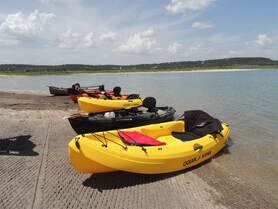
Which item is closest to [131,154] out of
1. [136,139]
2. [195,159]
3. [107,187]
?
[107,187]

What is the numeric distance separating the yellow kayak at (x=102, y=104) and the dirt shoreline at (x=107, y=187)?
536 cm

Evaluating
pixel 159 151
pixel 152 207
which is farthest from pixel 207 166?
pixel 152 207

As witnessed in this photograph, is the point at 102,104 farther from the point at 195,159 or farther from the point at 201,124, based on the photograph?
the point at 195,159

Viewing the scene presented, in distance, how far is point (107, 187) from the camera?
18.3 feet

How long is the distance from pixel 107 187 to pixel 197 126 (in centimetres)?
409

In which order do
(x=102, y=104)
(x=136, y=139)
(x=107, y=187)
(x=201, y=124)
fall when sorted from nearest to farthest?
(x=107, y=187), (x=136, y=139), (x=201, y=124), (x=102, y=104)

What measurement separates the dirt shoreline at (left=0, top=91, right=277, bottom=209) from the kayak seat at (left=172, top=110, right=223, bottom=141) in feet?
2.97

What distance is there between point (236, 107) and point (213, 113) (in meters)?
2.73

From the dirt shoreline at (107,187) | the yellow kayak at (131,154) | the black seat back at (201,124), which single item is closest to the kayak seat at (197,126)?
the black seat back at (201,124)

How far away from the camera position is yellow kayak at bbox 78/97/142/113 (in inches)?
509

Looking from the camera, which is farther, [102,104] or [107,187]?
[102,104]

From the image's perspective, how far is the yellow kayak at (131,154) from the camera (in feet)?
17.8

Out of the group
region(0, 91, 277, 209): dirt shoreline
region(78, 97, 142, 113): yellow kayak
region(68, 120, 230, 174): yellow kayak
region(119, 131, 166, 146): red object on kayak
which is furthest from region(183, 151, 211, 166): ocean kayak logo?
region(78, 97, 142, 113): yellow kayak

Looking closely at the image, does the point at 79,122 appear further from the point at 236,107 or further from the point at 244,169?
the point at 236,107
